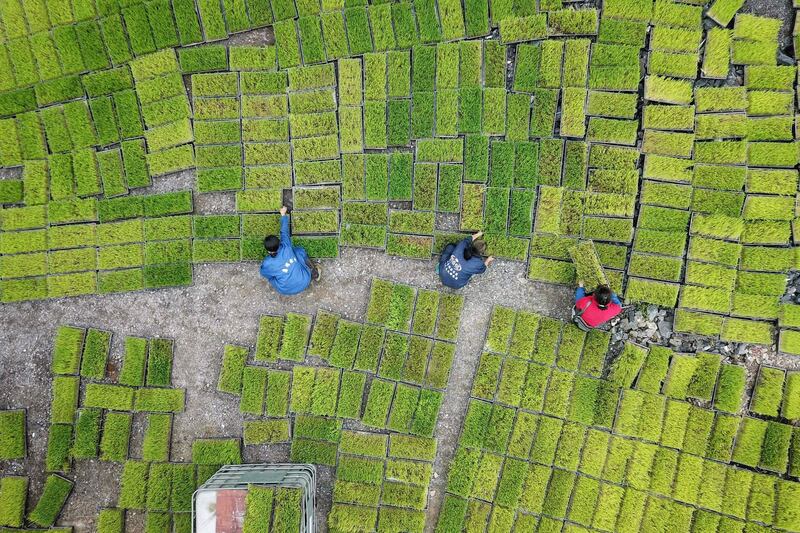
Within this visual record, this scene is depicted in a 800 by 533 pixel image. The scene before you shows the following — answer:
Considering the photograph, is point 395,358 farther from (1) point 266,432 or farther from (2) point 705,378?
(2) point 705,378

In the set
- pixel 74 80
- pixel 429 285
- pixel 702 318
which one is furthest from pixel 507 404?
pixel 74 80

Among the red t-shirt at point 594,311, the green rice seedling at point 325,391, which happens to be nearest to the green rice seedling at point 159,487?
the green rice seedling at point 325,391

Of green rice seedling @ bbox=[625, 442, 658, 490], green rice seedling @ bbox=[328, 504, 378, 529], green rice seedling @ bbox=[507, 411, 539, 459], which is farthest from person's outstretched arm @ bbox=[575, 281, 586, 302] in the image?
green rice seedling @ bbox=[328, 504, 378, 529]

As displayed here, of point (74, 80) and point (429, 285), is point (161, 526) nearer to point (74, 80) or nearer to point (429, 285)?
point (429, 285)

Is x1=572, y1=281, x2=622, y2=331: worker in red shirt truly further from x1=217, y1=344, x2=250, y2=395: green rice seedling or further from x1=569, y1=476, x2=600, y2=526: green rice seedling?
x1=217, y1=344, x2=250, y2=395: green rice seedling

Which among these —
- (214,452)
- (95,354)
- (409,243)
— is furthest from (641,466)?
(95,354)
